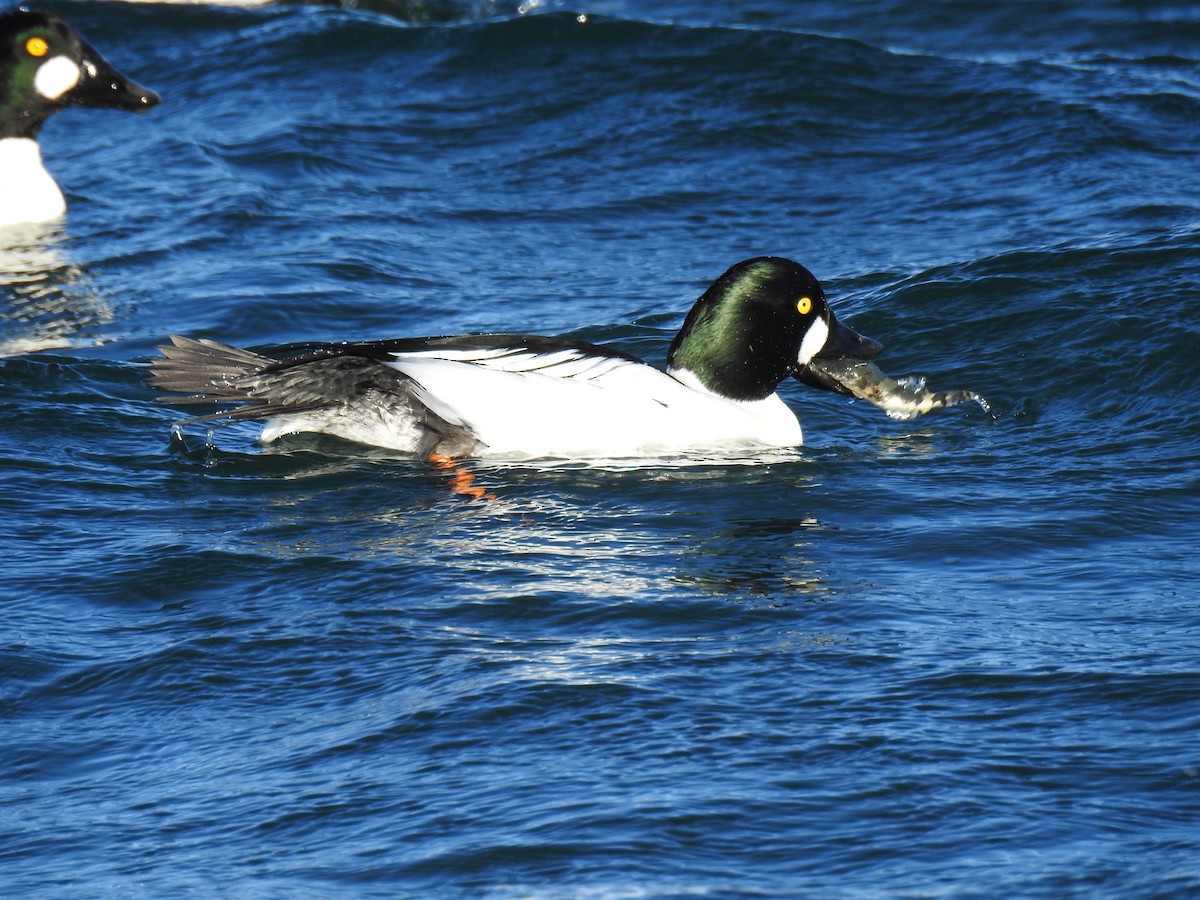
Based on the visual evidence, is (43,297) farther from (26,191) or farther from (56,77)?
(56,77)

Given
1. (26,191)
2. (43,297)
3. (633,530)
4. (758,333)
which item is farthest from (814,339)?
(26,191)

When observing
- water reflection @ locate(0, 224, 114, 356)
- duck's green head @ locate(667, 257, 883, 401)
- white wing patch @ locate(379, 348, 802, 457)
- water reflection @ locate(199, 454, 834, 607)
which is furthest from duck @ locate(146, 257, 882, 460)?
water reflection @ locate(0, 224, 114, 356)

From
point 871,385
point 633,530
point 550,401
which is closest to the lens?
point 633,530

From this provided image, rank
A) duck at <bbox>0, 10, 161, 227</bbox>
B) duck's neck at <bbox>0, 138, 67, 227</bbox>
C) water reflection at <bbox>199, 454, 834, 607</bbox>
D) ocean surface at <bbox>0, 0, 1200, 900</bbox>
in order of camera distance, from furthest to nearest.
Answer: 1. duck at <bbox>0, 10, 161, 227</bbox>
2. duck's neck at <bbox>0, 138, 67, 227</bbox>
3. water reflection at <bbox>199, 454, 834, 607</bbox>
4. ocean surface at <bbox>0, 0, 1200, 900</bbox>

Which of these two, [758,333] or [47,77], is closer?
[758,333]

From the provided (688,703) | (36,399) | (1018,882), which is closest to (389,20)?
(36,399)

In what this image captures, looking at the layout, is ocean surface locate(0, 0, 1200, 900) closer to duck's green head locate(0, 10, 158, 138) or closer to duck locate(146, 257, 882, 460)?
duck locate(146, 257, 882, 460)

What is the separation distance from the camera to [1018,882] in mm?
4113

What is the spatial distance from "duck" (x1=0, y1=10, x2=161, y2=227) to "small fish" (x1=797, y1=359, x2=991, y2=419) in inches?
261

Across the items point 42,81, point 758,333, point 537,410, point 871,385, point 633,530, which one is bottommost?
point 633,530

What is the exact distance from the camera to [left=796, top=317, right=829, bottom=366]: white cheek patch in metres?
7.86

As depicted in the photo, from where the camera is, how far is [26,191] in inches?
477

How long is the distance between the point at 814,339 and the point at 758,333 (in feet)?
0.87

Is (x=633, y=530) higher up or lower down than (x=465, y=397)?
lower down
